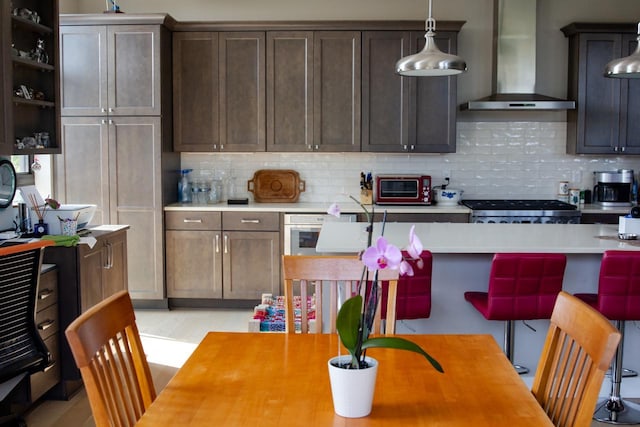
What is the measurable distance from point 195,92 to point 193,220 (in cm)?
114

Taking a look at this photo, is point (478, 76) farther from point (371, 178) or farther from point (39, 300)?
point (39, 300)

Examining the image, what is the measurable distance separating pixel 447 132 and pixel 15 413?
13.5ft

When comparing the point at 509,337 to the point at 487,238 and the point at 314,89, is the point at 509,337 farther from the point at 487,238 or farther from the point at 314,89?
the point at 314,89

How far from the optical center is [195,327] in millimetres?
5617

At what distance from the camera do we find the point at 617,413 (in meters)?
3.74

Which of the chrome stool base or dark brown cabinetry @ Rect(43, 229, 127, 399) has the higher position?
dark brown cabinetry @ Rect(43, 229, 127, 399)

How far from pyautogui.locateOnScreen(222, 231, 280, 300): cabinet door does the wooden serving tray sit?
621mm

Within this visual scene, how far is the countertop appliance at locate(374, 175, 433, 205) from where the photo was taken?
6309mm

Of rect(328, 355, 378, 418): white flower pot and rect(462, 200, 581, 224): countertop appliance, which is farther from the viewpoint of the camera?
rect(462, 200, 581, 224): countertop appliance

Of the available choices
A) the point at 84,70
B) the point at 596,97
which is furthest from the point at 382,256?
the point at 596,97

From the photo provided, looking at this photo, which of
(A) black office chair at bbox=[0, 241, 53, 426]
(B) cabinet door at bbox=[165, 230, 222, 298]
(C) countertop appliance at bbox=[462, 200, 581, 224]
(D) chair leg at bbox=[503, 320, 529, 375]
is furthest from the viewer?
(B) cabinet door at bbox=[165, 230, 222, 298]

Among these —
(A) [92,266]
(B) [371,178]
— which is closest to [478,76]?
(B) [371,178]

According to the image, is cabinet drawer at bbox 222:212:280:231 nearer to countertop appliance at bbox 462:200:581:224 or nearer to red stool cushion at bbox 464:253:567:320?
countertop appliance at bbox 462:200:581:224

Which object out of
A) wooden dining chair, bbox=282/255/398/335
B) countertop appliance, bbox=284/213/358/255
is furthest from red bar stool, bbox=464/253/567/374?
countertop appliance, bbox=284/213/358/255
